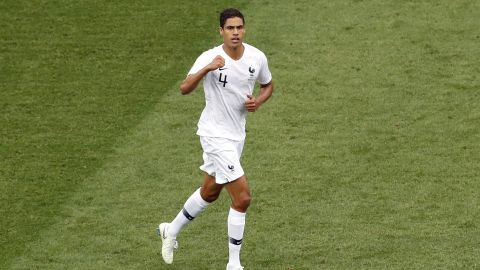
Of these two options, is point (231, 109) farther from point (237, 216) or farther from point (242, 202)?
point (237, 216)

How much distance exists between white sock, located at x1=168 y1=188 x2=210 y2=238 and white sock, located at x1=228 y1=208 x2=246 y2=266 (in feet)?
1.47

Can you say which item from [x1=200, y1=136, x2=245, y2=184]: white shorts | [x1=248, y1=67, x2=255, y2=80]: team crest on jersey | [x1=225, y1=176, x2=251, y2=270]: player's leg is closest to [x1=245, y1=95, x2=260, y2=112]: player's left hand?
[x1=248, y1=67, x2=255, y2=80]: team crest on jersey

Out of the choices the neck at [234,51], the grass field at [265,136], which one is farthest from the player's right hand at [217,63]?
the grass field at [265,136]

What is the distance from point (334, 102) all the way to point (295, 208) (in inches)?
105

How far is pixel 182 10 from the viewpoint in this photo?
16.9 metres

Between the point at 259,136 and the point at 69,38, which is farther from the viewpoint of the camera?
the point at 69,38

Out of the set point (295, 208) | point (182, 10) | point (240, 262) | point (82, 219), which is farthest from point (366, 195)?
point (182, 10)

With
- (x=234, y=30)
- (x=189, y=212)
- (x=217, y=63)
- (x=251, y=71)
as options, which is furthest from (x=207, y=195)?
(x=234, y=30)

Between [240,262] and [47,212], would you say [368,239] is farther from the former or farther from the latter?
[47,212]

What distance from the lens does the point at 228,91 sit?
1091cm

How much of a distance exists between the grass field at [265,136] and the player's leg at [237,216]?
34 cm

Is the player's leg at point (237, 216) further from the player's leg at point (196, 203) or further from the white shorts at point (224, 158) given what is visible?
the player's leg at point (196, 203)

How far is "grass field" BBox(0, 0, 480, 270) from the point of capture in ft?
38.4

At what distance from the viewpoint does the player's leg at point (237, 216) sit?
10898mm
